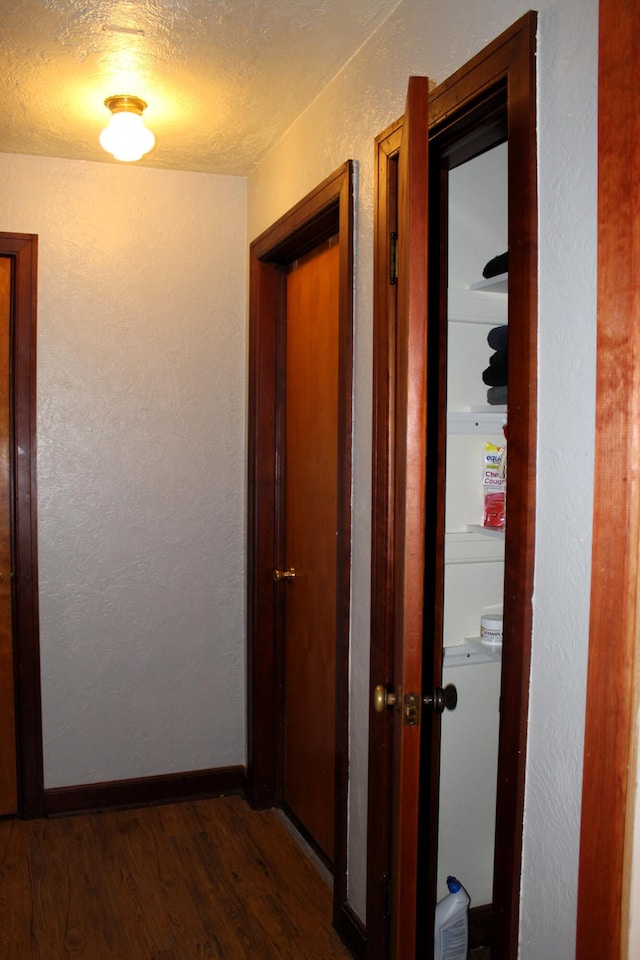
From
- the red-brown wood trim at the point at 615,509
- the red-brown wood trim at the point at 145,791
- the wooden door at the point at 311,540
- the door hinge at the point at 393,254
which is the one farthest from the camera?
the red-brown wood trim at the point at 145,791

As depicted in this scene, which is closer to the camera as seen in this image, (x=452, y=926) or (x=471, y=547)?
(x=452, y=926)

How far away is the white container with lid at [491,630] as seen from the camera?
207cm

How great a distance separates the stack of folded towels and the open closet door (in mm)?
770

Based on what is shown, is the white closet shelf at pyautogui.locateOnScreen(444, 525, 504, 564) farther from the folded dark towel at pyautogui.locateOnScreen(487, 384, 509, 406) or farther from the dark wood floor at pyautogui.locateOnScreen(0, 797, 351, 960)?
the dark wood floor at pyautogui.locateOnScreen(0, 797, 351, 960)

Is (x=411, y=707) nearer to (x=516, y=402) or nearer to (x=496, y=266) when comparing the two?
(x=516, y=402)

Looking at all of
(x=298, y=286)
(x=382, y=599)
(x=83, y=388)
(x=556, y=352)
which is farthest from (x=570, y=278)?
(x=83, y=388)

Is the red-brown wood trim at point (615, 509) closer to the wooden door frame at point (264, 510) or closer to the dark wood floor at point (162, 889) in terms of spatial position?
the dark wood floor at point (162, 889)

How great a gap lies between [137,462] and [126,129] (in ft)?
3.83

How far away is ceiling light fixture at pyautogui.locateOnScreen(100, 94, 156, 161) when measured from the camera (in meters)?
2.33

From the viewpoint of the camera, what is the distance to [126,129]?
2.33m

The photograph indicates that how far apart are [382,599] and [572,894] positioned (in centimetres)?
81

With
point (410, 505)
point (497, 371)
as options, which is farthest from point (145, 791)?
point (410, 505)

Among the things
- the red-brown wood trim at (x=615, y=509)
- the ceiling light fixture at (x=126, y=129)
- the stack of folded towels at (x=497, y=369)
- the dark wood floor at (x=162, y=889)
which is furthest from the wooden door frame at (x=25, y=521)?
the red-brown wood trim at (x=615, y=509)

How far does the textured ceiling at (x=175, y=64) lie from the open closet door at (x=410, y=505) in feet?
2.67
